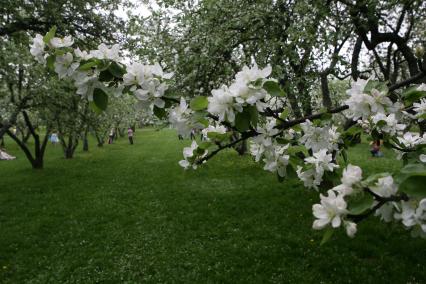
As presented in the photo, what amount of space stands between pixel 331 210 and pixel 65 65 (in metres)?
1.40

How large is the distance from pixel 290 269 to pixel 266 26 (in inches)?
154

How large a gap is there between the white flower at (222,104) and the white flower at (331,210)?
50 cm

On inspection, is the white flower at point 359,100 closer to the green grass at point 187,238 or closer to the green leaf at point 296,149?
the green leaf at point 296,149

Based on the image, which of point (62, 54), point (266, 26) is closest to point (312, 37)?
point (266, 26)

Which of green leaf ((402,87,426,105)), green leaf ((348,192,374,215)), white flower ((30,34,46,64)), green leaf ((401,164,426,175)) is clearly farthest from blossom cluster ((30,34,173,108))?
green leaf ((402,87,426,105))

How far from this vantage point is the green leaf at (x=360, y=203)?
1.32 meters

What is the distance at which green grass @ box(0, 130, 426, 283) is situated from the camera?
6172mm

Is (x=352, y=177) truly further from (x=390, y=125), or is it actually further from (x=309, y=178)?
(x=390, y=125)

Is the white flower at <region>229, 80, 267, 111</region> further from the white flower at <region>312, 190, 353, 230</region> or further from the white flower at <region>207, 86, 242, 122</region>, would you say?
the white flower at <region>312, 190, 353, 230</region>

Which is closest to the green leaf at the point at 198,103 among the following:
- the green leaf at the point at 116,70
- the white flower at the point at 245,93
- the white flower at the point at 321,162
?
the white flower at the point at 245,93

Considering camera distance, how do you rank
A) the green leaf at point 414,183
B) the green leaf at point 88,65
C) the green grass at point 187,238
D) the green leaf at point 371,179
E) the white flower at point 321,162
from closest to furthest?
the green leaf at point 414,183
the green leaf at point 371,179
the green leaf at point 88,65
the white flower at point 321,162
the green grass at point 187,238

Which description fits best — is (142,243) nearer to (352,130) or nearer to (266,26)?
(266,26)

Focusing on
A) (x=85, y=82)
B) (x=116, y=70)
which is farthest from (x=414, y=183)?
(x=85, y=82)

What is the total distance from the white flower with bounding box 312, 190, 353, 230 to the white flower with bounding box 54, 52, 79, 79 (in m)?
1.30
